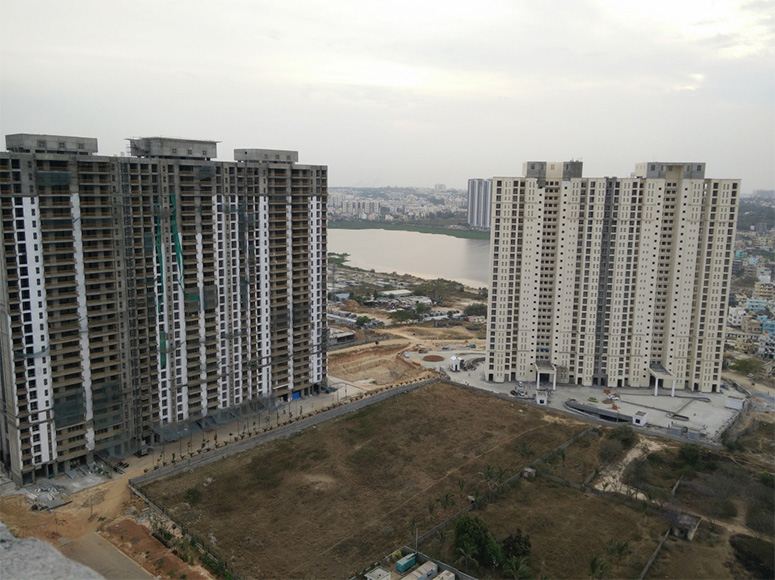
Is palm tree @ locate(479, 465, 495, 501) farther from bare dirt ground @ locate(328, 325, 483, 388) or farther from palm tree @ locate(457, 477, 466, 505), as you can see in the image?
bare dirt ground @ locate(328, 325, 483, 388)

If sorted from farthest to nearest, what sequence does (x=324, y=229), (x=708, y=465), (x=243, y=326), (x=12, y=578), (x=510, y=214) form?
1. (x=510, y=214)
2. (x=324, y=229)
3. (x=243, y=326)
4. (x=708, y=465)
5. (x=12, y=578)

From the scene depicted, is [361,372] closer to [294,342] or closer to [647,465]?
[294,342]

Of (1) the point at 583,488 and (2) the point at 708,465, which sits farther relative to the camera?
(2) the point at 708,465

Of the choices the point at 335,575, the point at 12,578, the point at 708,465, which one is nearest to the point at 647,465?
the point at 708,465

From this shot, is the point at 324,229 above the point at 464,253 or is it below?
above

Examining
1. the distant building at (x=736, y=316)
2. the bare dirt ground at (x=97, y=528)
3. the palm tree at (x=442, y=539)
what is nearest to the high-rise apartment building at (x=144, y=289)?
the bare dirt ground at (x=97, y=528)

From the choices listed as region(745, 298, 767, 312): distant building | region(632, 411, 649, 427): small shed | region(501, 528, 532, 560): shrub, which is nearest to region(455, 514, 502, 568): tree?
region(501, 528, 532, 560): shrub
